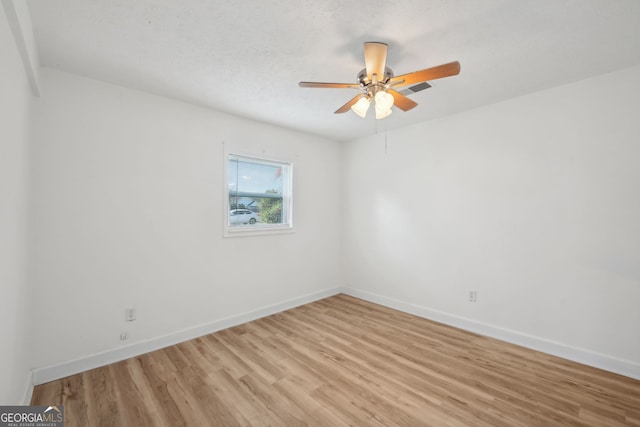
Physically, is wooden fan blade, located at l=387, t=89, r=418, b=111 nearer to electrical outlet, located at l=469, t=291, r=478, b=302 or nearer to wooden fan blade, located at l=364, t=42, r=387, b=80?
wooden fan blade, located at l=364, t=42, r=387, b=80

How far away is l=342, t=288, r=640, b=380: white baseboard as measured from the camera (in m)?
2.29

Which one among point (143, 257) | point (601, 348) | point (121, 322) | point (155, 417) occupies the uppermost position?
point (143, 257)

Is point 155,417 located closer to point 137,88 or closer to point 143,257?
point 143,257

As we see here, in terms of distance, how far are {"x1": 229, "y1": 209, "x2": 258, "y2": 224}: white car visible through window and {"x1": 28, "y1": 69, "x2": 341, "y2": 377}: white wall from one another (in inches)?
8.0

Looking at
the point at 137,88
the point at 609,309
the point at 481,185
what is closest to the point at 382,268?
the point at 481,185

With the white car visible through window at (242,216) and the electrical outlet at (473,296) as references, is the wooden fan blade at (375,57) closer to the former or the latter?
the white car visible through window at (242,216)

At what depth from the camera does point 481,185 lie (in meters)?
3.10

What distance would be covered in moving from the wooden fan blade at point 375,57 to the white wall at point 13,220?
185 cm

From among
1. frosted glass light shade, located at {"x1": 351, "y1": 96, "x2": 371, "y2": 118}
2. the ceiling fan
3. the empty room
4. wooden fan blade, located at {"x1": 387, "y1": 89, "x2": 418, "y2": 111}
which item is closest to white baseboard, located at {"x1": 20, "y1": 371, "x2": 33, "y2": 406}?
the empty room

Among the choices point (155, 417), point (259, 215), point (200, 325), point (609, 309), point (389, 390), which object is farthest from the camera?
point (259, 215)

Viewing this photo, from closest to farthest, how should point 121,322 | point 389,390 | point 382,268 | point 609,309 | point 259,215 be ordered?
point 389,390 < point 609,309 < point 121,322 < point 259,215 < point 382,268

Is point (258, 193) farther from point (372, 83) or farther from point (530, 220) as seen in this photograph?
point (530, 220)

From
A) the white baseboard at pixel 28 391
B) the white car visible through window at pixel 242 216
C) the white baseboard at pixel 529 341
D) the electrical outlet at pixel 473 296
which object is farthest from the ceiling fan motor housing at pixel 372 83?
the white baseboard at pixel 28 391

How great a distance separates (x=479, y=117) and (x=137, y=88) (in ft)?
11.9
